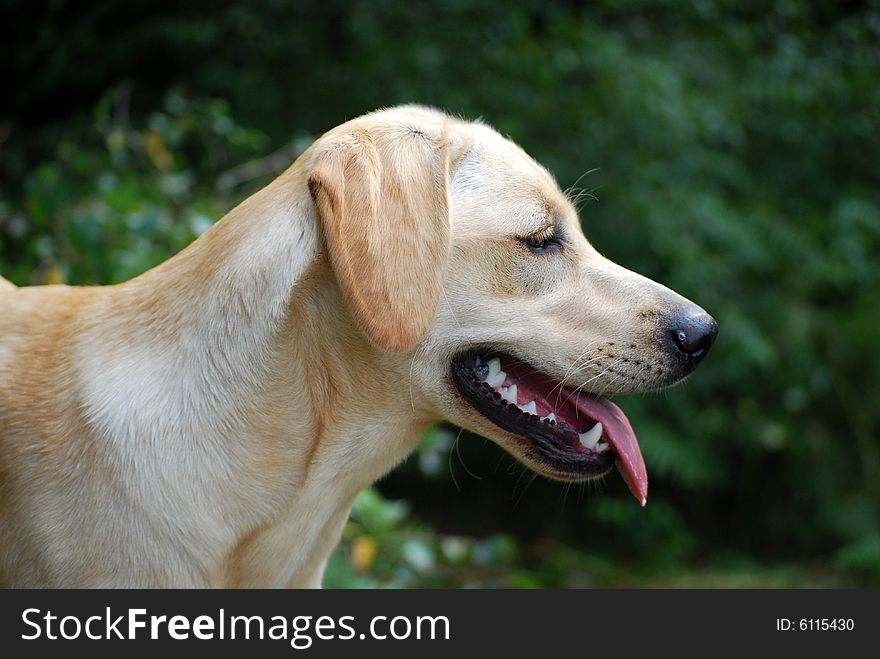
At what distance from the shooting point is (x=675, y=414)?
5.82 metres

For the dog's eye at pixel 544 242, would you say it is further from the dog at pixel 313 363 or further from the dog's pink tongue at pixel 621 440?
the dog's pink tongue at pixel 621 440

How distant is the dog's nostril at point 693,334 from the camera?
7.77ft

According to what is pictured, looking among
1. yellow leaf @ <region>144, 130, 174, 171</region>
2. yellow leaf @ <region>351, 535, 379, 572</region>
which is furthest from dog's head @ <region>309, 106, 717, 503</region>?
yellow leaf @ <region>144, 130, 174, 171</region>

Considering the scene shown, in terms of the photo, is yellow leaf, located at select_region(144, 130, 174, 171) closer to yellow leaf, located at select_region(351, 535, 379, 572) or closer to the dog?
yellow leaf, located at select_region(351, 535, 379, 572)

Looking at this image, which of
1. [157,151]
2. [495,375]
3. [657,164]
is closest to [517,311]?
[495,375]

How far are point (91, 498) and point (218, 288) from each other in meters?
0.54

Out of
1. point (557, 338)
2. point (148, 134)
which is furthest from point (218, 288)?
point (148, 134)

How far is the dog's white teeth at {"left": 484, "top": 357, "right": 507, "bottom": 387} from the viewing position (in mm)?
2344

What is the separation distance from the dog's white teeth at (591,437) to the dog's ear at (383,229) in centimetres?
53

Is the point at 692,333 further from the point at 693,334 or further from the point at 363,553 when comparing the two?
the point at 363,553

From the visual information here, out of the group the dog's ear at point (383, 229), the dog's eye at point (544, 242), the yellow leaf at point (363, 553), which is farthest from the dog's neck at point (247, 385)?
the yellow leaf at point (363, 553)

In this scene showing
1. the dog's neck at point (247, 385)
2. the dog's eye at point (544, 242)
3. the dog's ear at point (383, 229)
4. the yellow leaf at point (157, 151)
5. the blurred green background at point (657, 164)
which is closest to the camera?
the dog's ear at point (383, 229)
